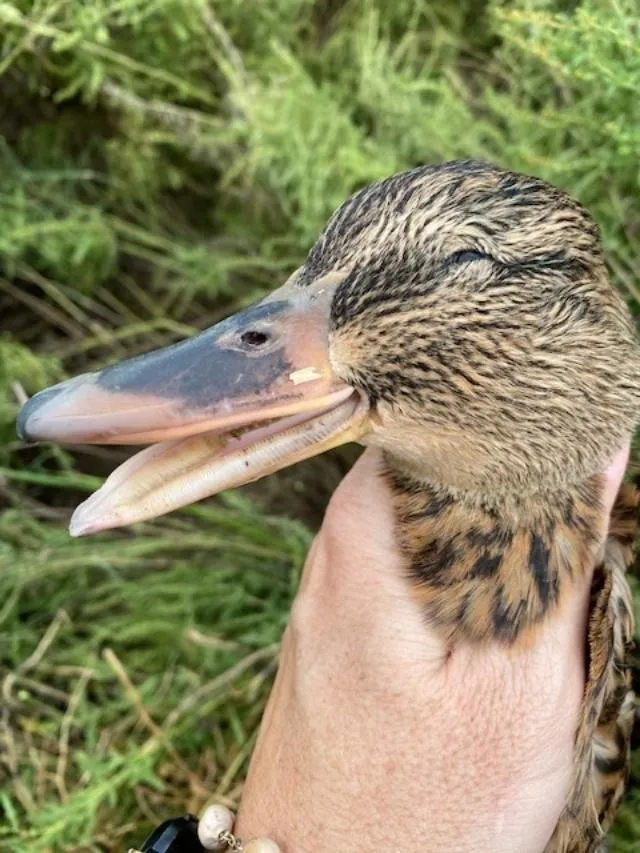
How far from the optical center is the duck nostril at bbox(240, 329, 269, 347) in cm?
103

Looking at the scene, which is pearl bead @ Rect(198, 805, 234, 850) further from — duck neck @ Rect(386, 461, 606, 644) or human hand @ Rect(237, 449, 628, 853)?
duck neck @ Rect(386, 461, 606, 644)

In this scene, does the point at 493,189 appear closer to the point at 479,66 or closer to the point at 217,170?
the point at 479,66

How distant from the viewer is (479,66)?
2.05 m

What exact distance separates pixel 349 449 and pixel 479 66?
38.5 inches

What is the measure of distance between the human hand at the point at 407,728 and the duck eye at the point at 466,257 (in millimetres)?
431

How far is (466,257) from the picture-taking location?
39.0 inches

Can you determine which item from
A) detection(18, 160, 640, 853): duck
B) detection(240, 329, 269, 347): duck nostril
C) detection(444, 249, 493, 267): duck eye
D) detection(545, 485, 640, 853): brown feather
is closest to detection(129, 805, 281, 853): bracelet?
detection(545, 485, 640, 853): brown feather

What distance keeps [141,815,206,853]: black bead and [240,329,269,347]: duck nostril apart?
0.89m

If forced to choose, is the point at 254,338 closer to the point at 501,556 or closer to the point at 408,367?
the point at 408,367

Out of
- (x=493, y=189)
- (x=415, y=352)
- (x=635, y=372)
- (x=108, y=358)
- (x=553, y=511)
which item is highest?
(x=493, y=189)

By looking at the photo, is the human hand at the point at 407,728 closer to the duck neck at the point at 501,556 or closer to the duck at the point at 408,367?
the duck neck at the point at 501,556

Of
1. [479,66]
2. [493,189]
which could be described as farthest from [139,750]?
[479,66]

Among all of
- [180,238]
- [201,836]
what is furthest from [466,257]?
[180,238]

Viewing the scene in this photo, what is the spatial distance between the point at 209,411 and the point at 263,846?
2.39ft
